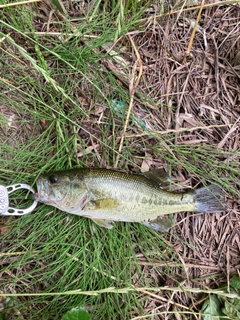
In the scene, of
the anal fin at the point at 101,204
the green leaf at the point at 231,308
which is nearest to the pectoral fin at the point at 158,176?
the anal fin at the point at 101,204

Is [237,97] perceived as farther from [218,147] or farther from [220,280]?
[220,280]

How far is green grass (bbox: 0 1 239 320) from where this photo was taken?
10.1 feet

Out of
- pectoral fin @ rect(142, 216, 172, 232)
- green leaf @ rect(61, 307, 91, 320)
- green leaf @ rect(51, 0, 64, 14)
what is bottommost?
green leaf @ rect(61, 307, 91, 320)

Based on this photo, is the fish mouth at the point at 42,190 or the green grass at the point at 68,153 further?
the green grass at the point at 68,153

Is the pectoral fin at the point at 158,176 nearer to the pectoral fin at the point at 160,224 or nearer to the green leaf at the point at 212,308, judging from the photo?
the pectoral fin at the point at 160,224

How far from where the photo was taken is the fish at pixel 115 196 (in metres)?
2.86

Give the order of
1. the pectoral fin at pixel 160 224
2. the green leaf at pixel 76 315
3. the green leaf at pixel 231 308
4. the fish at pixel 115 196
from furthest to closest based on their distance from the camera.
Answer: the green leaf at pixel 231 308 < the pectoral fin at pixel 160 224 < the fish at pixel 115 196 < the green leaf at pixel 76 315

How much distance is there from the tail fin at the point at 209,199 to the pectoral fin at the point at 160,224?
0.34 m

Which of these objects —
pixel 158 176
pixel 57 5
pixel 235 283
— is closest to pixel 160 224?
pixel 158 176

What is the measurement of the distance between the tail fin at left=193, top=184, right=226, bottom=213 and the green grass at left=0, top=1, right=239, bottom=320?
0.83 feet

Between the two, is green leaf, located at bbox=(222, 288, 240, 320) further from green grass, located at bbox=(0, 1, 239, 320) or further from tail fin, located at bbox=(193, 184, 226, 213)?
tail fin, located at bbox=(193, 184, 226, 213)

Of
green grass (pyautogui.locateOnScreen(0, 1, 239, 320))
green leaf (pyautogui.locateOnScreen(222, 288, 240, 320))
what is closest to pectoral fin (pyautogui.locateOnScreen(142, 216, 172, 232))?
green grass (pyautogui.locateOnScreen(0, 1, 239, 320))

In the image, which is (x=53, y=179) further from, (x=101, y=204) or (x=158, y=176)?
(x=158, y=176)

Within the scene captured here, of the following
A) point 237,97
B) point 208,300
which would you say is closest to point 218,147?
point 237,97
